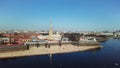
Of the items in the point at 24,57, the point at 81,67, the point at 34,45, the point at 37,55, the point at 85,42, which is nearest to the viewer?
the point at 81,67

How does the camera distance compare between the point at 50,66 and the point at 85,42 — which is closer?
the point at 50,66

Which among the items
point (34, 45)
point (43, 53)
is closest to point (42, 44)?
point (34, 45)

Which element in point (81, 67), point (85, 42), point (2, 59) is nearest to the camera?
point (81, 67)

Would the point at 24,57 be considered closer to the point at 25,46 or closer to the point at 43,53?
the point at 43,53

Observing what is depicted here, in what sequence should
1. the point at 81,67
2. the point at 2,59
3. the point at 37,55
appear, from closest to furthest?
the point at 81,67 < the point at 2,59 < the point at 37,55

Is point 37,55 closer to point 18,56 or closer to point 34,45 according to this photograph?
point 18,56

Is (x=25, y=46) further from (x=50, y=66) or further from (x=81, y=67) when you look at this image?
(x=81, y=67)

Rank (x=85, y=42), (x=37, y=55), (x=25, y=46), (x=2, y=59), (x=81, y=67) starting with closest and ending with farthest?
(x=81, y=67)
(x=2, y=59)
(x=37, y=55)
(x=25, y=46)
(x=85, y=42)

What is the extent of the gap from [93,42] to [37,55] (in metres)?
24.4

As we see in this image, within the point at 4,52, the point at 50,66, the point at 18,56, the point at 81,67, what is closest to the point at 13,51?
the point at 4,52

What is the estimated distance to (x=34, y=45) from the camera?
4981 cm

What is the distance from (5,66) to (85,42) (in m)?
33.2

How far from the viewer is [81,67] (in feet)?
89.1

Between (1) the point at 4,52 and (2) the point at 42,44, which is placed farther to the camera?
(2) the point at 42,44
